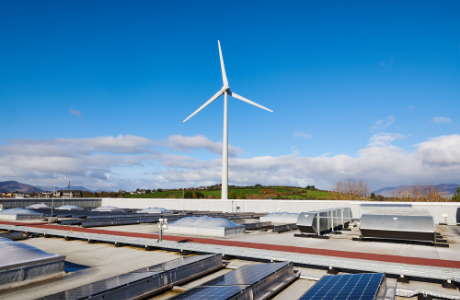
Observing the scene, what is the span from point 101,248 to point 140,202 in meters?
58.3

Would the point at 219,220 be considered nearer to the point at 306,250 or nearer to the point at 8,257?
the point at 306,250

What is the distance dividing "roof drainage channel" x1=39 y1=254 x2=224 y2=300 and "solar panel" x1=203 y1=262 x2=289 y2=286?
204 centimetres

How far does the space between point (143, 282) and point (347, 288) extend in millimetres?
7616

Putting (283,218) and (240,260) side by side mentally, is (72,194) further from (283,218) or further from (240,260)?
(240,260)

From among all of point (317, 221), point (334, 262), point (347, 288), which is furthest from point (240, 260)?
point (317, 221)

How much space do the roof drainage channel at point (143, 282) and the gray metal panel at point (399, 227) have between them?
16724 millimetres

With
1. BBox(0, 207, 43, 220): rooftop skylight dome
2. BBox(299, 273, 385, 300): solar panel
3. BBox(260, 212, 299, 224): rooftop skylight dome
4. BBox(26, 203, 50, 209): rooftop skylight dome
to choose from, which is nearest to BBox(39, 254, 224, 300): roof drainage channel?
BBox(299, 273, 385, 300): solar panel

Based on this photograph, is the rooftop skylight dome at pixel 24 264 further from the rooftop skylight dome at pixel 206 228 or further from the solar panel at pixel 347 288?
the rooftop skylight dome at pixel 206 228

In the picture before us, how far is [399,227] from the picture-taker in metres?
24.6

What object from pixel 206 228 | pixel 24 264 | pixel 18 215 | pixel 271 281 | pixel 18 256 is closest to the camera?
pixel 271 281

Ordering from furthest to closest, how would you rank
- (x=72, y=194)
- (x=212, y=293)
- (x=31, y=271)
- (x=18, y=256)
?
1. (x=72, y=194)
2. (x=18, y=256)
3. (x=31, y=271)
4. (x=212, y=293)

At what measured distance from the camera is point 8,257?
13.7 metres

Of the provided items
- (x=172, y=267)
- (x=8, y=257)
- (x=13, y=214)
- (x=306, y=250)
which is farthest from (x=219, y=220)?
(x=13, y=214)

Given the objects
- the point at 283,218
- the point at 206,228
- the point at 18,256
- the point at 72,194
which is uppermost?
the point at 72,194
